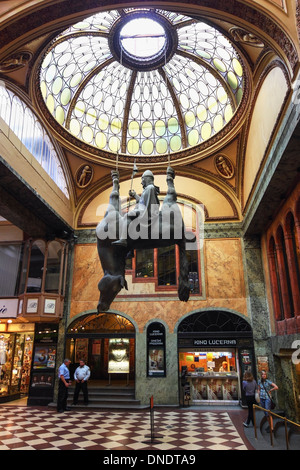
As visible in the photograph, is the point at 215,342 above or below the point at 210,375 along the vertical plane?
above

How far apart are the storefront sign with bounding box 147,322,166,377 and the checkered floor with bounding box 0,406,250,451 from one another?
136 cm

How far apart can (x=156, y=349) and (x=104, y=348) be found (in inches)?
213

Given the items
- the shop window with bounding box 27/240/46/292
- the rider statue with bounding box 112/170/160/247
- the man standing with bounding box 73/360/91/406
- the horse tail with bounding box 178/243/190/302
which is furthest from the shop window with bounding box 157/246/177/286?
the rider statue with bounding box 112/170/160/247

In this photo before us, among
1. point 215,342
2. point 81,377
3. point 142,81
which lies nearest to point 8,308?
point 81,377

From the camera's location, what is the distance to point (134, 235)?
4758 millimetres

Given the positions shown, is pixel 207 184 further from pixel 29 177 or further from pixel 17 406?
pixel 17 406

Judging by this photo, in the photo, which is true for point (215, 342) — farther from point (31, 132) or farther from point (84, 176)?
point (31, 132)

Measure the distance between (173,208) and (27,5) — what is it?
4.89m

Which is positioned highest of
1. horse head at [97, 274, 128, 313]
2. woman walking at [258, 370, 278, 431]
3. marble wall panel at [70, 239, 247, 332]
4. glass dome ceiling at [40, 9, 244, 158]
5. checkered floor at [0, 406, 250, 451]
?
glass dome ceiling at [40, 9, 244, 158]

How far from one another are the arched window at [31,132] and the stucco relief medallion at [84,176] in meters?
0.66

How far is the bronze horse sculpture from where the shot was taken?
15.5ft

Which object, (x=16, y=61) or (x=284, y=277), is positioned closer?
(x=16, y=61)

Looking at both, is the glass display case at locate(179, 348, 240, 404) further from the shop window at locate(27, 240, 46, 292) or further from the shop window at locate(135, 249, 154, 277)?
the shop window at locate(27, 240, 46, 292)
